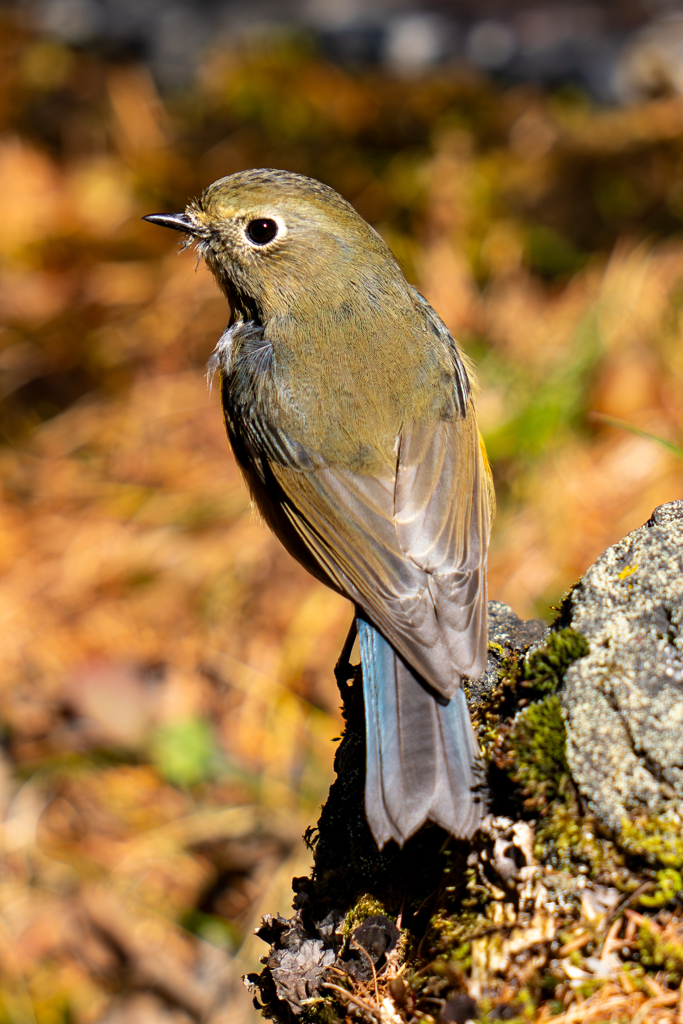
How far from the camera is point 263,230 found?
3.42 metres

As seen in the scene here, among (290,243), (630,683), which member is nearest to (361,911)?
(630,683)

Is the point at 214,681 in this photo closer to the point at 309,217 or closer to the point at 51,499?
the point at 51,499

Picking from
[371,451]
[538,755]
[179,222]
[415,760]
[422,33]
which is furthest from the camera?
[422,33]

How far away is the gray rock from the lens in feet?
6.26

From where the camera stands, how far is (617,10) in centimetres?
820

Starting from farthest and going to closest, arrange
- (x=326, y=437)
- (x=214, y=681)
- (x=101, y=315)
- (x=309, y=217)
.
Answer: (x=101, y=315) < (x=214, y=681) < (x=309, y=217) < (x=326, y=437)

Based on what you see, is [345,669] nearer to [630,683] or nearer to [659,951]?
[630,683]

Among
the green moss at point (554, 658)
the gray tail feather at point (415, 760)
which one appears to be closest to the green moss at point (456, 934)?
the gray tail feather at point (415, 760)

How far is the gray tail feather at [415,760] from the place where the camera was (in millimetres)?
2070

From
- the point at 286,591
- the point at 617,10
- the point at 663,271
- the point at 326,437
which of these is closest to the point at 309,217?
the point at 326,437

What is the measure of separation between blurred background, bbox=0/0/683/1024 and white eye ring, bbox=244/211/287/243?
132 cm

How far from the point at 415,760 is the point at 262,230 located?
207 cm

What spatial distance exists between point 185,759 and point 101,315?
3.45 meters

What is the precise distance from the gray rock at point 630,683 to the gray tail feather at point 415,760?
0.26m
